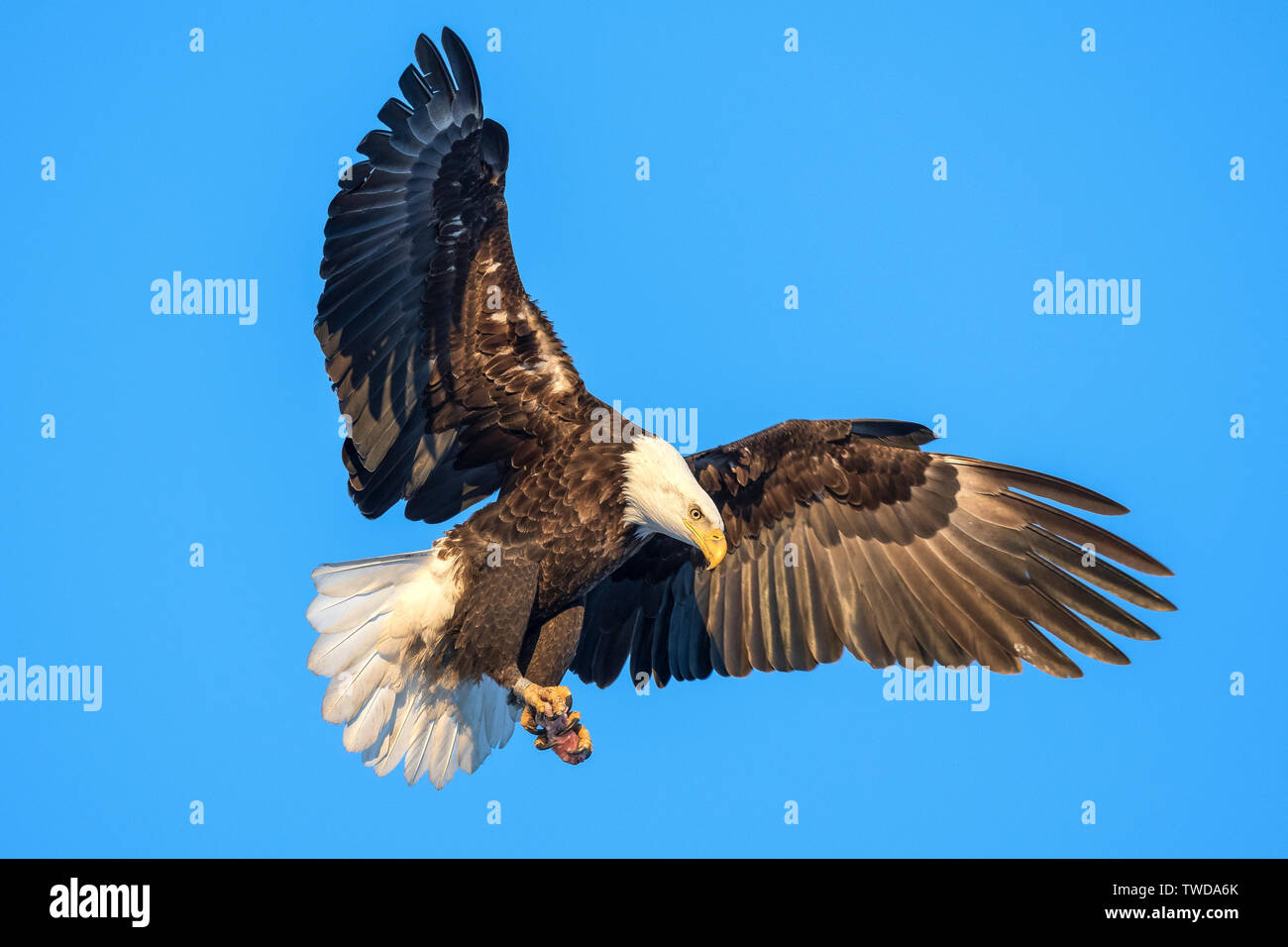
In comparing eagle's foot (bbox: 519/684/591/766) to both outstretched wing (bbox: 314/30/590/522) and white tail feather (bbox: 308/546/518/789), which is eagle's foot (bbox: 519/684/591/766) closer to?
white tail feather (bbox: 308/546/518/789)

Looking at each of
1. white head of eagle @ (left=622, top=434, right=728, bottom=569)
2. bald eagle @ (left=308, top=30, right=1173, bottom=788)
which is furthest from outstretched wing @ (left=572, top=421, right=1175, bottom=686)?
white head of eagle @ (left=622, top=434, right=728, bottom=569)

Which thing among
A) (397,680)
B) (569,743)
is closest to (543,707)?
(569,743)

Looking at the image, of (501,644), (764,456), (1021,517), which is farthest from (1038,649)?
(501,644)

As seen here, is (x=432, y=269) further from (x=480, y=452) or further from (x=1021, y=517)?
(x=1021, y=517)

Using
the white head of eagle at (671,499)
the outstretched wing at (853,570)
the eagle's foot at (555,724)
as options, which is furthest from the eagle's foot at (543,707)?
the outstretched wing at (853,570)

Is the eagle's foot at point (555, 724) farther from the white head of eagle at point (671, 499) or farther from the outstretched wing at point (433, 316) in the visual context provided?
the outstretched wing at point (433, 316)

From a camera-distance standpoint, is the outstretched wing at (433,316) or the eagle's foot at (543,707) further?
the eagle's foot at (543,707)

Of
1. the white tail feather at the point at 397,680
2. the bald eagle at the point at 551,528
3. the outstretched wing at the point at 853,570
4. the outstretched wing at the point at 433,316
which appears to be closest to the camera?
the outstretched wing at the point at 433,316
